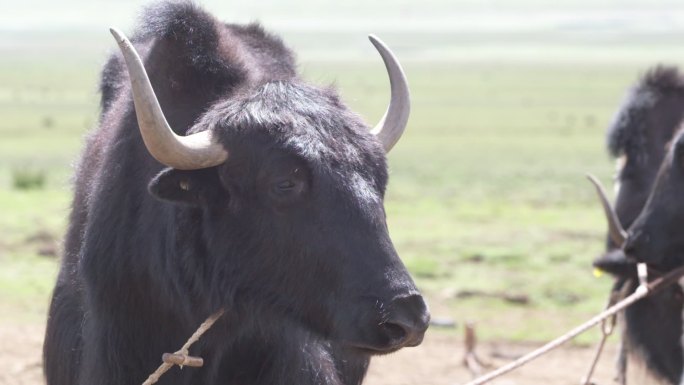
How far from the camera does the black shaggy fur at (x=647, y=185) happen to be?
663 cm

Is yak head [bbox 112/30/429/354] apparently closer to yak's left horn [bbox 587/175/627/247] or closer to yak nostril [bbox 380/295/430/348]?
yak nostril [bbox 380/295/430/348]

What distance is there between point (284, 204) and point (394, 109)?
792mm

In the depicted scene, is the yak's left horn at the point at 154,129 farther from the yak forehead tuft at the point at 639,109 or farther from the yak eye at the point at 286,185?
the yak forehead tuft at the point at 639,109

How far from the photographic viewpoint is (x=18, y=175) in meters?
16.8

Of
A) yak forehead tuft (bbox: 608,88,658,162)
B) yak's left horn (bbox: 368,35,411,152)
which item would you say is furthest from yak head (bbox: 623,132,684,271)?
yak's left horn (bbox: 368,35,411,152)

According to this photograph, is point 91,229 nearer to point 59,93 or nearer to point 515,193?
point 515,193

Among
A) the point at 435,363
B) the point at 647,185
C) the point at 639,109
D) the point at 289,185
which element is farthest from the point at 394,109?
the point at 435,363

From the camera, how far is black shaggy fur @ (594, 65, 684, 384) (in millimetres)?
6629

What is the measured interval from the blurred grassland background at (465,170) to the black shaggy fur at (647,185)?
1.86 meters

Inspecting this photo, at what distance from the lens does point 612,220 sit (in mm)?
6508

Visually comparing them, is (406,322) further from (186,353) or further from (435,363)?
(435,363)

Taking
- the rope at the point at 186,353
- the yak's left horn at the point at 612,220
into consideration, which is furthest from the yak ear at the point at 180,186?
the yak's left horn at the point at 612,220

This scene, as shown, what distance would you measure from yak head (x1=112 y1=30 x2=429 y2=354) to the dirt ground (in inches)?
136

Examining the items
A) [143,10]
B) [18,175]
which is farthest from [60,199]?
[143,10]
